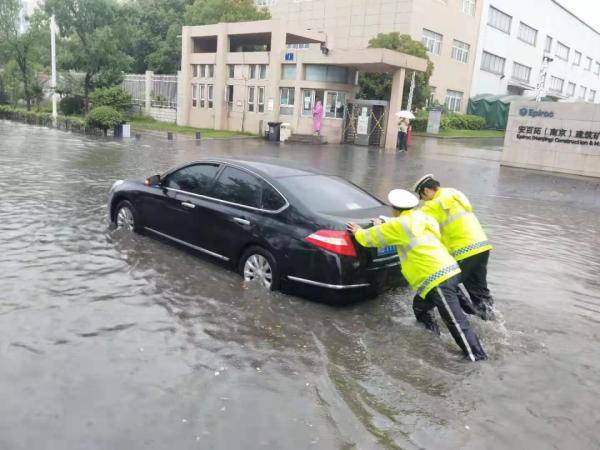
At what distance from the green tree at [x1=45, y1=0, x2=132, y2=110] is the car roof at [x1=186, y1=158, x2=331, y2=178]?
27.8m

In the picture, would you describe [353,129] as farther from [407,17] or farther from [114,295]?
[114,295]

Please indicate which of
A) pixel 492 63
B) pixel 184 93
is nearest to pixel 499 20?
pixel 492 63

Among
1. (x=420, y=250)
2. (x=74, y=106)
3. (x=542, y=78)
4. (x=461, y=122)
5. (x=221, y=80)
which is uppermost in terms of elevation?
(x=542, y=78)

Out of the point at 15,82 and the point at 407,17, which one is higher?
the point at 407,17

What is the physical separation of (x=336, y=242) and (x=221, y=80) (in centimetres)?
2970

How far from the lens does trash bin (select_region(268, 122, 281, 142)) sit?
29.2 metres

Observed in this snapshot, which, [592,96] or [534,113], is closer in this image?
[534,113]

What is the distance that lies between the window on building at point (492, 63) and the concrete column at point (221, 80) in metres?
26.6

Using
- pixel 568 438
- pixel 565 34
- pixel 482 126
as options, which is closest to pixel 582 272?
pixel 568 438

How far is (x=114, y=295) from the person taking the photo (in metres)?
5.51

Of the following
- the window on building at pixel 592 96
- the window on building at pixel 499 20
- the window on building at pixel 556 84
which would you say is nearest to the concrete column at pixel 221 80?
the window on building at pixel 499 20

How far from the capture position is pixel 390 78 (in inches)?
1300

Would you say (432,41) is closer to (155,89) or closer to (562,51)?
(155,89)

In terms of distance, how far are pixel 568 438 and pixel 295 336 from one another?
2276 mm
